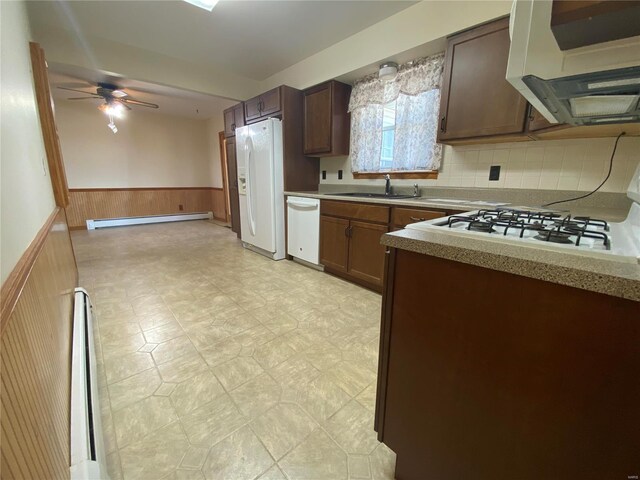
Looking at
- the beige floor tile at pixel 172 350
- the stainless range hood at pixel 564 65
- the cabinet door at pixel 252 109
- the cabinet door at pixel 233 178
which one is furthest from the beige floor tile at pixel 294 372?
the cabinet door at pixel 233 178

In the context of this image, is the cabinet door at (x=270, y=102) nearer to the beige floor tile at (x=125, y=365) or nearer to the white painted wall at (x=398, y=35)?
the white painted wall at (x=398, y=35)

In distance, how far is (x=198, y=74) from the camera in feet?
11.4

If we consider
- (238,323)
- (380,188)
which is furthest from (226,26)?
(238,323)

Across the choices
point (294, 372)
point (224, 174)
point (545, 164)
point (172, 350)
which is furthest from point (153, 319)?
point (224, 174)

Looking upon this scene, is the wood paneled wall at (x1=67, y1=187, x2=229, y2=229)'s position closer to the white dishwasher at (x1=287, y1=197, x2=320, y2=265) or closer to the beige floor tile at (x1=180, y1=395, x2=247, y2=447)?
the white dishwasher at (x1=287, y1=197, x2=320, y2=265)

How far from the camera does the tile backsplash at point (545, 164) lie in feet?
5.23

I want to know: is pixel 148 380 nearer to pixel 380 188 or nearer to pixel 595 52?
pixel 595 52

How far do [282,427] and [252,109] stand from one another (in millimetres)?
3565

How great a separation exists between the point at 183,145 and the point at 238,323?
5.68m

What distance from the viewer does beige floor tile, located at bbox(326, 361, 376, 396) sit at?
135cm

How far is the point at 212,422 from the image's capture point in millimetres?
1152

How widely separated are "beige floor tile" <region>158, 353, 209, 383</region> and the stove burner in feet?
5.31

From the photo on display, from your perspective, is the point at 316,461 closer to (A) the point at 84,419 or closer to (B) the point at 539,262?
(A) the point at 84,419

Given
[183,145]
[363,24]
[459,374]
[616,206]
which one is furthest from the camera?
[183,145]
